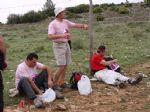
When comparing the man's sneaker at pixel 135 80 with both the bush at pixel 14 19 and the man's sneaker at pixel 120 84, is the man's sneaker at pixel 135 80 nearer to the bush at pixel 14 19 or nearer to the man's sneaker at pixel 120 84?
the man's sneaker at pixel 120 84

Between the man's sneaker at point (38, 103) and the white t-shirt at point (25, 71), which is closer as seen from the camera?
the man's sneaker at point (38, 103)

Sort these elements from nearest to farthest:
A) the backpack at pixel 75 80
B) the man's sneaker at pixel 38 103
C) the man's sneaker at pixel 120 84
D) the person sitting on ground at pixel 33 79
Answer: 1. the man's sneaker at pixel 38 103
2. the person sitting on ground at pixel 33 79
3. the backpack at pixel 75 80
4. the man's sneaker at pixel 120 84

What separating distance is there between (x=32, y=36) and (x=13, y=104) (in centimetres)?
1556

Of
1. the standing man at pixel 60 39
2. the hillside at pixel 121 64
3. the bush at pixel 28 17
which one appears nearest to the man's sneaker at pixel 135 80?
the hillside at pixel 121 64

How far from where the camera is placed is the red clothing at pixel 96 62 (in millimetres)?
10039

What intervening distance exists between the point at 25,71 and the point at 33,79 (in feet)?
0.76

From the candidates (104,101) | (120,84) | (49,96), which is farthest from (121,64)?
(49,96)

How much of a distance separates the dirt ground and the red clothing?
15.0 inches

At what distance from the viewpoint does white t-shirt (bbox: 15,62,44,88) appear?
28.7 feet

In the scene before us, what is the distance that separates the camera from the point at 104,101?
877 cm

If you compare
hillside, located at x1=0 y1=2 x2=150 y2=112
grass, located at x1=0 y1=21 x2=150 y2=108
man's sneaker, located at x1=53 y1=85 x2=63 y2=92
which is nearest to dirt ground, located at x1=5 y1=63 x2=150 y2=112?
hillside, located at x1=0 y1=2 x2=150 y2=112

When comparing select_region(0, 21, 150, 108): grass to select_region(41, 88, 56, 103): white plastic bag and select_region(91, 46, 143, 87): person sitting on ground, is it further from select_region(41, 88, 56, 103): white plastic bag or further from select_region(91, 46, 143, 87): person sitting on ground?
select_region(91, 46, 143, 87): person sitting on ground

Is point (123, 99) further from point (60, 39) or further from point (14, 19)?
point (14, 19)

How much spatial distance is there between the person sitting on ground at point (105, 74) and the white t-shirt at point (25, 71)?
1.57 m
